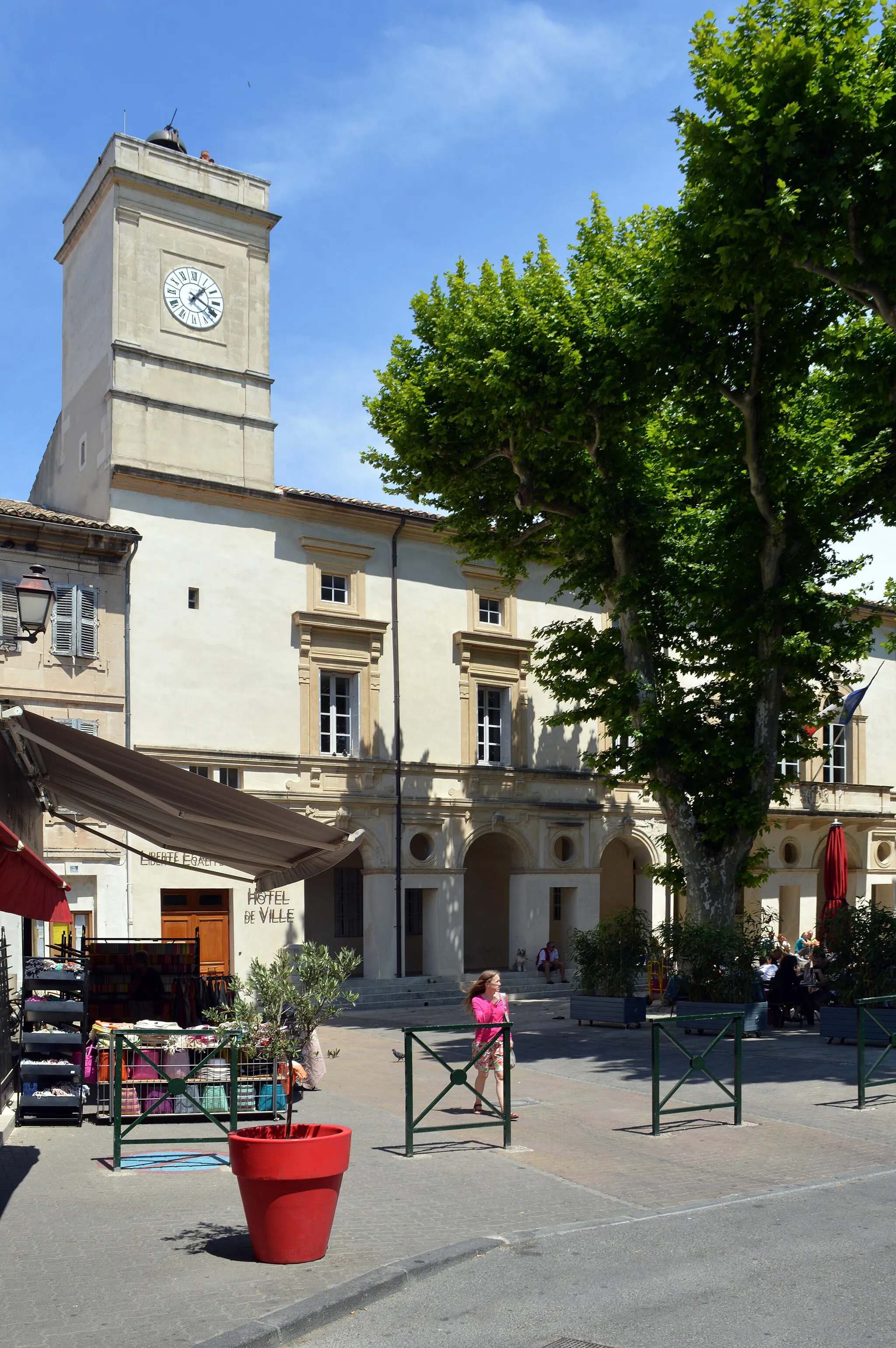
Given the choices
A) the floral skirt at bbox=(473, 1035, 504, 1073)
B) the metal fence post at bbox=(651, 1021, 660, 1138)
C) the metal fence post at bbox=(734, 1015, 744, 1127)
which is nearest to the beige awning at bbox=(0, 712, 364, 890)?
the floral skirt at bbox=(473, 1035, 504, 1073)

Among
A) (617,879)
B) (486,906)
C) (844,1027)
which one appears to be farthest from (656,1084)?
(617,879)

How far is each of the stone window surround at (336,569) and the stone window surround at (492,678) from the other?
2.98 meters

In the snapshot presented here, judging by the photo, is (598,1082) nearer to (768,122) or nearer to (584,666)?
(584,666)

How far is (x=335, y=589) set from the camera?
30172 mm

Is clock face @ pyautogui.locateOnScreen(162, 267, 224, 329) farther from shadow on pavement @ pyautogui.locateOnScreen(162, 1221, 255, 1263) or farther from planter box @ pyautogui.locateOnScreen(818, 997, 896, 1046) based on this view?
shadow on pavement @ pyautogui.locateOnScreen(162, 1221, 255, 1263)

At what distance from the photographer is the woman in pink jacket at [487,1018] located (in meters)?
12.0

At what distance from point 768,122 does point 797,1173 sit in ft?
41.5

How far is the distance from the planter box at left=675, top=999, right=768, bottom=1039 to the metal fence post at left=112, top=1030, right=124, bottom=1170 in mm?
11148

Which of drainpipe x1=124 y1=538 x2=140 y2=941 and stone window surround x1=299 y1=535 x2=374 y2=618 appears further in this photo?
stone window surround x1=299 y1=535 x2=374 y2=618

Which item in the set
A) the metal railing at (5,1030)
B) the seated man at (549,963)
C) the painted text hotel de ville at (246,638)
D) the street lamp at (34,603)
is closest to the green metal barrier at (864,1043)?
the metal railing at (5,1030)

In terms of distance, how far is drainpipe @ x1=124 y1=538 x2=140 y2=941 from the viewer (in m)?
25.8

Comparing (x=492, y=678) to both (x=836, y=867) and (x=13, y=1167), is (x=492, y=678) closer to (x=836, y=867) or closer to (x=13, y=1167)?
(x=836, y=867)

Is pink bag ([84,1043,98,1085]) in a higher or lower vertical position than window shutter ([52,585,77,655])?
lower

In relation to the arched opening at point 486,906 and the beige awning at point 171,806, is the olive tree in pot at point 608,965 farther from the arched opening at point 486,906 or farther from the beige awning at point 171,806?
the arched opening at point 486,906
